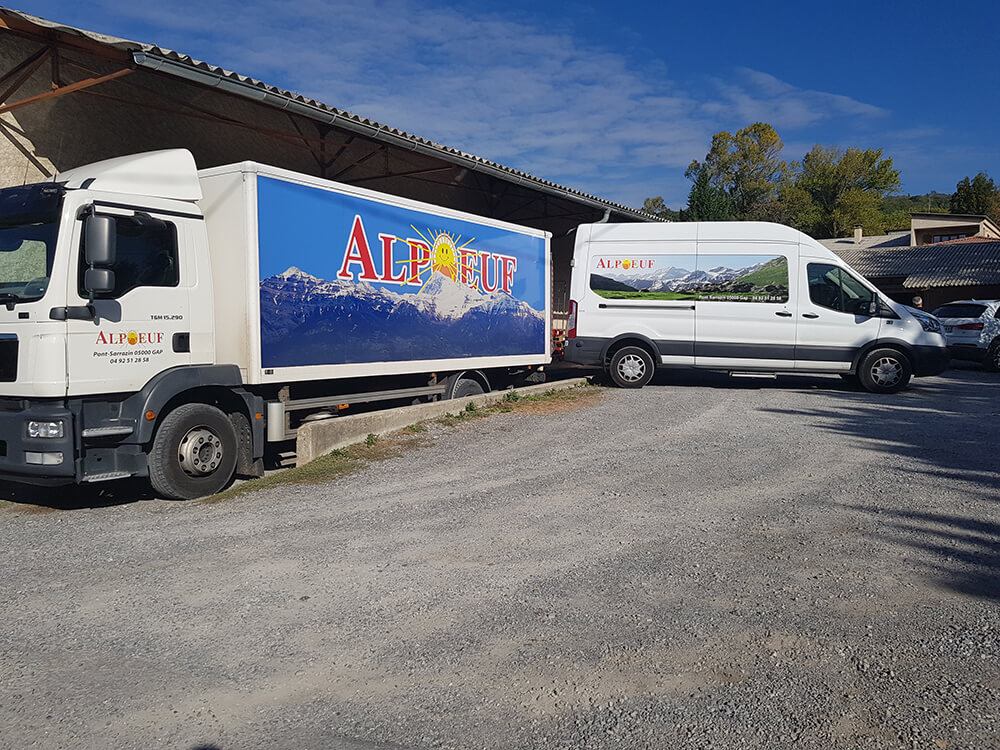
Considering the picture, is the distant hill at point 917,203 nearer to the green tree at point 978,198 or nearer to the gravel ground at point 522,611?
the green tree at point 978,198

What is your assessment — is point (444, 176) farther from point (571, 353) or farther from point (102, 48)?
point (102, 48)

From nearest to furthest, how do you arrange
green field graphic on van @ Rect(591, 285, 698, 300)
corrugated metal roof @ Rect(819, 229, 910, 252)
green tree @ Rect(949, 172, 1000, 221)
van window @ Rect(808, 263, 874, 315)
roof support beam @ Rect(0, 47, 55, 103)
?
roof support beam @ Rect(0, 47, 55, 103)
van window @ Rect(808, 263, 874, 315)
green field graphic on van @ Rect(591, 285, 698, 300)
corrugated metal roof @ Rect(819, 229, 910, 252)
green tree @ Rect(949, 172, 1000, 221)

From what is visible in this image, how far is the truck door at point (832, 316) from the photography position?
12367 mm

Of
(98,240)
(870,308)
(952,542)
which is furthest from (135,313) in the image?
(870,308)

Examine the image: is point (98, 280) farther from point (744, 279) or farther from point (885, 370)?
point (885, 370)

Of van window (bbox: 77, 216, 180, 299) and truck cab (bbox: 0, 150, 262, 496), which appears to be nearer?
truck cab (bbox: 0, 150, 262, 496)

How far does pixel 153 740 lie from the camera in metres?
2.92

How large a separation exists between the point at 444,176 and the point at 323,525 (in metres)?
12.1

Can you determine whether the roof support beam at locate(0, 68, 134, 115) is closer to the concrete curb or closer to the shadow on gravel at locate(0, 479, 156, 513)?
the shadow on gravel at locate(0, 479, 156, 513)

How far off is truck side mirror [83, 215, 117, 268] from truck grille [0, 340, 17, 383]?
2.79ft

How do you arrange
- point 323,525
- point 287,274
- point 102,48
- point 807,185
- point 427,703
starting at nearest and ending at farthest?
1. point 427,703
2. point 323,525
3. point 287,274
4. point 102,48
5. point 807,185

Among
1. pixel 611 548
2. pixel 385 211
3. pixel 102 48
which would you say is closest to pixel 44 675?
pixel 611 548

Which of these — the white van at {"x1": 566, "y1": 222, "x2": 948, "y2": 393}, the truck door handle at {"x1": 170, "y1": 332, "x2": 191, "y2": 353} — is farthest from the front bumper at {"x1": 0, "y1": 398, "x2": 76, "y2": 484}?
the white van at {"x1": 566, "y1": 222, "x2": 948, "y2": 393}

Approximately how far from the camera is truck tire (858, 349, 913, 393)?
1236 cm
